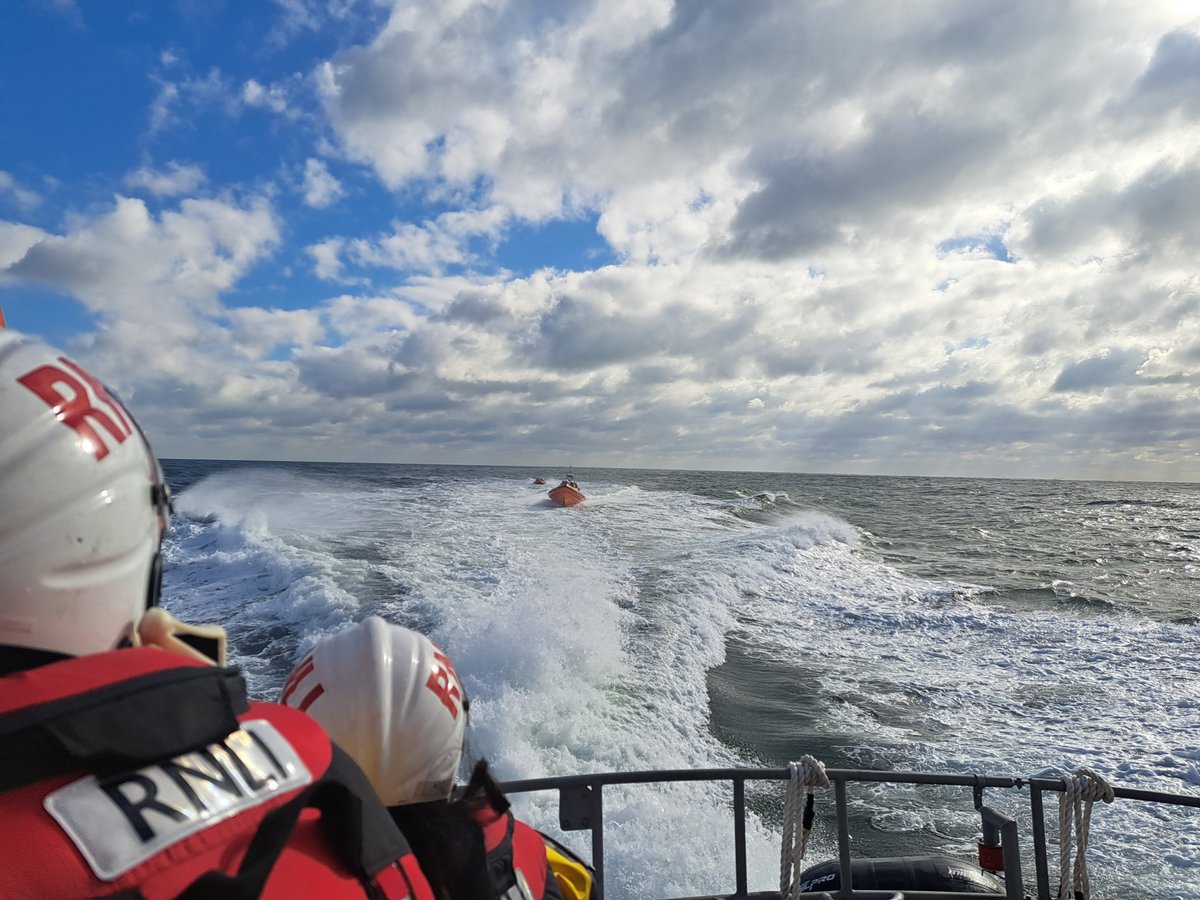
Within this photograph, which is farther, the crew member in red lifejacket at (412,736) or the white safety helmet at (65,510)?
the crew member in red lifejacket at (412,736)

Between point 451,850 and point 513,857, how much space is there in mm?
343

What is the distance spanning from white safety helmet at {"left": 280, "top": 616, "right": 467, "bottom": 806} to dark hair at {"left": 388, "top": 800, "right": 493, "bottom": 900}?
11 cm

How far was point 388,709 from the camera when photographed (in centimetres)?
209

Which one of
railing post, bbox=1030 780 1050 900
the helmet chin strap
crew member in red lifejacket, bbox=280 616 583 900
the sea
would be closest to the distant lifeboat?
the sea

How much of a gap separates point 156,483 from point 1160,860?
33.4ft

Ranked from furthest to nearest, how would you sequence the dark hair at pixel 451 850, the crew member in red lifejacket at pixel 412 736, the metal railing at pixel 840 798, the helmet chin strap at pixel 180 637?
the metal railing at pixel 840 798, the crew member in red lifejacket at pixel 412 736, the dark hair at pixel 451 850, the helmet chin strap at pixel 180 637

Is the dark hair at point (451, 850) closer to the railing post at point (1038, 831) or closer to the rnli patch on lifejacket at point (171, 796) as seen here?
the rnli patch on lifejacket at point (171, 796)

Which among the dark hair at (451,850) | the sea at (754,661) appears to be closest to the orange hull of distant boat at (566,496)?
the sea at (754,661)

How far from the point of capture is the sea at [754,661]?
8109mm

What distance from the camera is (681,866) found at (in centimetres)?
707

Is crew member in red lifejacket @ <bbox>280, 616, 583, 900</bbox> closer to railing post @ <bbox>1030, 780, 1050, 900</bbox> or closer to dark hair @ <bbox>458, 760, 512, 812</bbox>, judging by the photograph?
dark hair @ <bbox>458, 760, 512, 812</bbox>

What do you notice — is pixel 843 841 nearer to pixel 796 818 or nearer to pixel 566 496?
pixel 796 818

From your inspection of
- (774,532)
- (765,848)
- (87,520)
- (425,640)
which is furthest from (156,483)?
(774,532)

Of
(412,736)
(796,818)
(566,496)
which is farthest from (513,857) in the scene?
(566,496)
